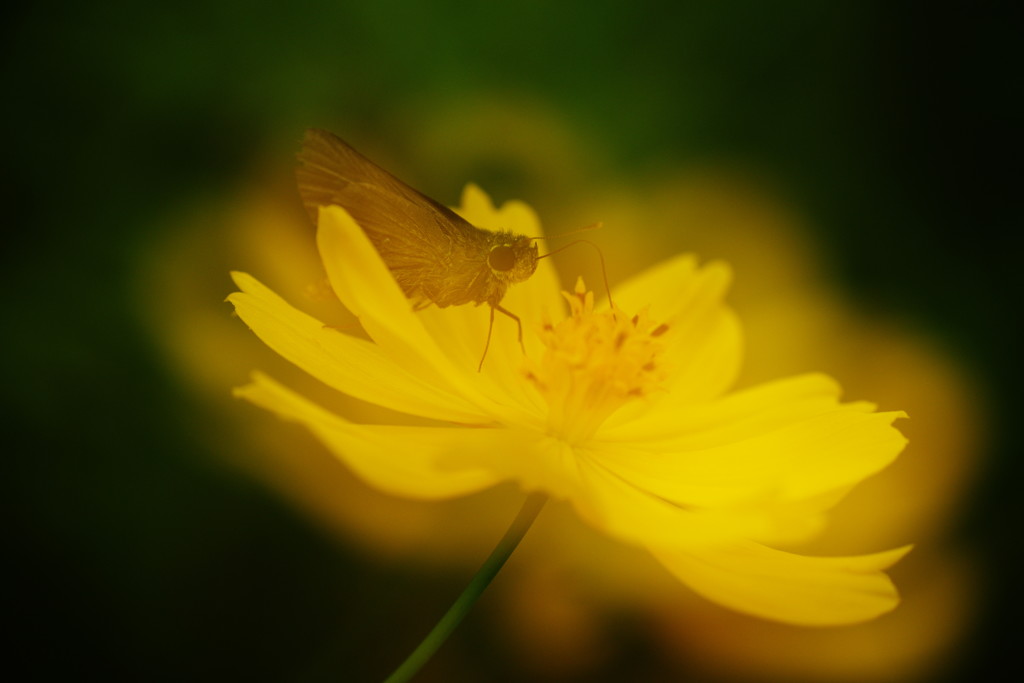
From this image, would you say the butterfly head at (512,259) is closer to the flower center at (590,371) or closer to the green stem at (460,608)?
the flower center at (590,371)

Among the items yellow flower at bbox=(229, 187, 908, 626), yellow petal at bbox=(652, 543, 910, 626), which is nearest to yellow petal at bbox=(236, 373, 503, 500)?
yellow flower at bbox=(229, 187, 908, 626)

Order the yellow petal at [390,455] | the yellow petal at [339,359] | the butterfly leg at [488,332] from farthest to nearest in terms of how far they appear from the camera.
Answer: the butterfly leg at [488,332]
the yellow petal at [339,359]
the yellow petal at [390,455]

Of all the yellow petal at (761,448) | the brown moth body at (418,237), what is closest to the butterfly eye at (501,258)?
the brown moth body at (418,237)

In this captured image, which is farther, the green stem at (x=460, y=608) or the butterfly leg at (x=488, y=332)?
the butterfly leg at (x=488, y=332)

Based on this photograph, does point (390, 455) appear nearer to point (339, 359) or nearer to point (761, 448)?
point (339, 359)

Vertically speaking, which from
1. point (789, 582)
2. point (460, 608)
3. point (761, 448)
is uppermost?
point (761, 448)

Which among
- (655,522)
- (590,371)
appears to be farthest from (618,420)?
(655,522)
